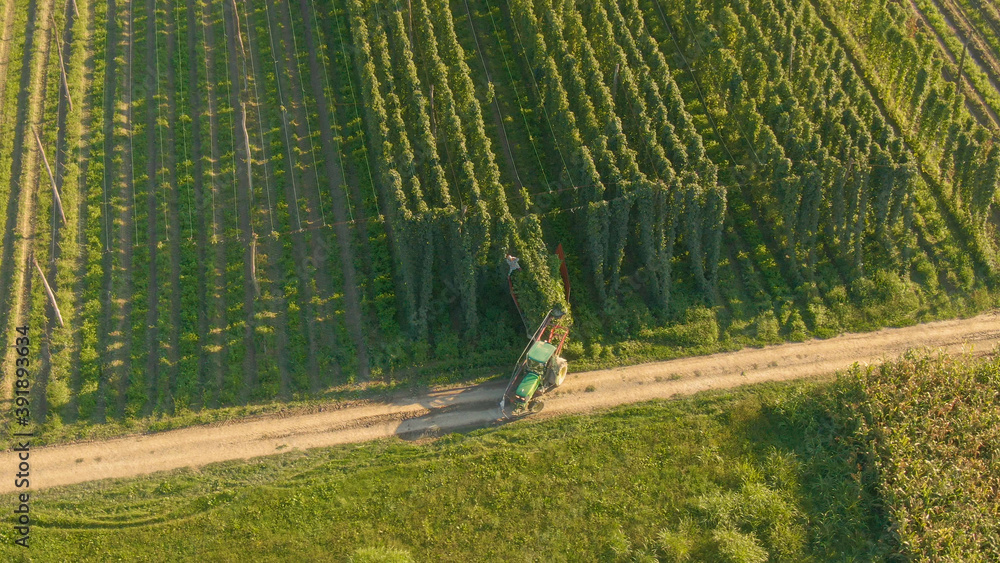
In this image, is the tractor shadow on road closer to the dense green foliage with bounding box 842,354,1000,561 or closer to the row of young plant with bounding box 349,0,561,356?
the row of young plant with bounding box 349,0,561,356

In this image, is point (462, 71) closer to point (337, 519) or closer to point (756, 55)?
point (756, 55)

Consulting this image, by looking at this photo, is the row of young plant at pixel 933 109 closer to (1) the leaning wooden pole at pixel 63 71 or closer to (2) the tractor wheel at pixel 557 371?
(2) the tractor wheel at pixel 557 371

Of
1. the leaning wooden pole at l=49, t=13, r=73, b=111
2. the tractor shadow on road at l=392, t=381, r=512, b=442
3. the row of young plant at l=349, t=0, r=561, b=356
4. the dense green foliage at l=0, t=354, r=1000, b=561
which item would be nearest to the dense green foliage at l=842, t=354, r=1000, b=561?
the dense green foliage at l=0, t=354, r=1000, b=561

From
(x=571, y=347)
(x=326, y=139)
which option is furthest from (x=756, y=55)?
(x=326, y=139)

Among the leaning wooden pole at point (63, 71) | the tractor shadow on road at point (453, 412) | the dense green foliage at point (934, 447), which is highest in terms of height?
the leaning wooden pole at point (63, 71)

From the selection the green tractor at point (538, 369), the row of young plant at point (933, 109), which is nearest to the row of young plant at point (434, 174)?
the green tractor at point (538, 369)

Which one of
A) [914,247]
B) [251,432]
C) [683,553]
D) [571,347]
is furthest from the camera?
[914,247]
